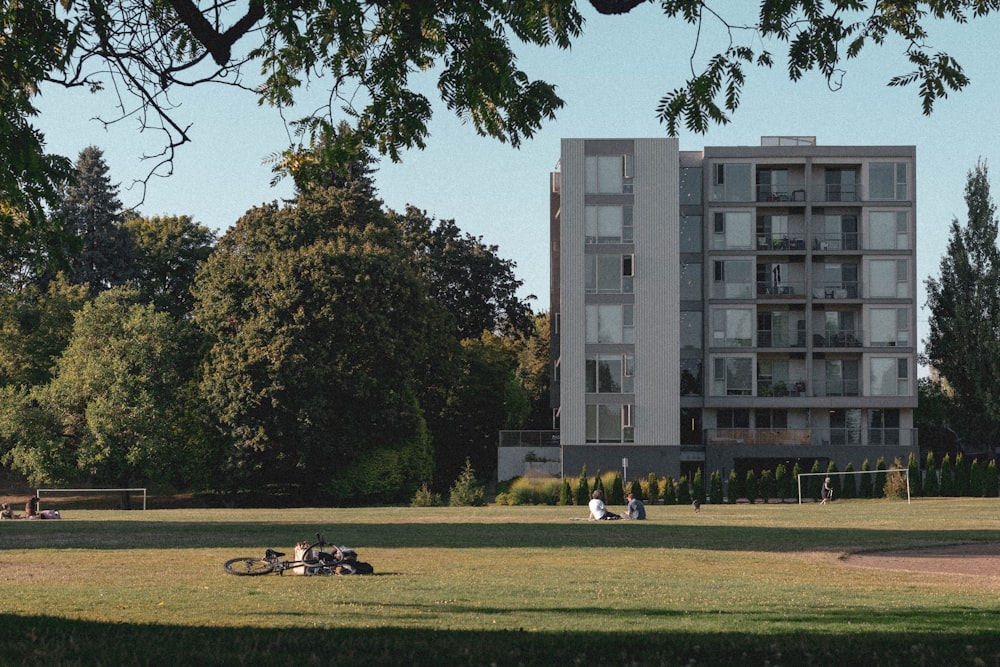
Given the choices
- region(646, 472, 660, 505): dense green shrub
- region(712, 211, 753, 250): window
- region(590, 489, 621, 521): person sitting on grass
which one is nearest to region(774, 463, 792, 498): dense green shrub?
region(646, 472, 660, 505): dense green shrub

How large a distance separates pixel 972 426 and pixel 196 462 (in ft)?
158

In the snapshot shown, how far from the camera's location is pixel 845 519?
43406mm

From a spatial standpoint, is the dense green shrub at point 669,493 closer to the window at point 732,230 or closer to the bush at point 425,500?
the bush at point 425,500

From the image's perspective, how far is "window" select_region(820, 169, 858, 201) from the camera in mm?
76812

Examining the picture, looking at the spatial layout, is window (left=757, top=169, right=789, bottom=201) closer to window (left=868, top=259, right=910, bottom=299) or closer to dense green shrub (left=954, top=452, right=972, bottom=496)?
window (left=868, top=259, right=910, bottom=299)

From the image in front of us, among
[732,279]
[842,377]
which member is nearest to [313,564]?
[732,279]

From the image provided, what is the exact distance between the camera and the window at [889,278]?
76438 millimetres

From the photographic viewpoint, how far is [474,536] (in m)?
32.0

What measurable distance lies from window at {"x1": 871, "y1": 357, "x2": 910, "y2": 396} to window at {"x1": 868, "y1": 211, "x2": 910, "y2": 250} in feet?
21.9

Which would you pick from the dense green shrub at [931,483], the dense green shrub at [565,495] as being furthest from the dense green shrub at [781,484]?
the dense green shrub at [565,495]

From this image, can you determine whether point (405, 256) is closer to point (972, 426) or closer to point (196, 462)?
point (196, 462)

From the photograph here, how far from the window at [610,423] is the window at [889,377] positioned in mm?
15425

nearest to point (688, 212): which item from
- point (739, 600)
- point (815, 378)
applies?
point (815, 378)

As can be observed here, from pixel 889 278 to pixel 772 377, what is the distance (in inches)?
354
